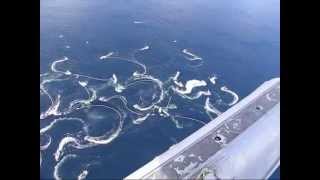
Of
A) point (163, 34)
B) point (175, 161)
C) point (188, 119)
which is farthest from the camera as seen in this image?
point (163, 34)

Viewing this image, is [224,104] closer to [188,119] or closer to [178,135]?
[188,119]

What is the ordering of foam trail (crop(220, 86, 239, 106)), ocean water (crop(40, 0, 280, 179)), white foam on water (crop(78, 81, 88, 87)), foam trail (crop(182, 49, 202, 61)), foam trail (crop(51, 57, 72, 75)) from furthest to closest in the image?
foam trail (crop(182, 49, 202, 61)) < foam trail (crop(51, 57, 72, 75)) < white foam on water (crop(78, 81, 88, 87)) < foam trail (crop(220, 86, 239, 106)) < ocean water (crop(40, 0, 280, 179))

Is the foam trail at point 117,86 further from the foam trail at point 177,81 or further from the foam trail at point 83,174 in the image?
the foam trail at point 83,174

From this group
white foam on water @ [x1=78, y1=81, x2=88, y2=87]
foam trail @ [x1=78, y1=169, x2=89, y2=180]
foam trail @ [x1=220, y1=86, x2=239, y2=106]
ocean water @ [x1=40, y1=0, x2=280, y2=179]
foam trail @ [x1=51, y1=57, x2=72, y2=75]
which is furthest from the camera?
foam trail @ [x1=51, y1=57, x2=72, y2=75]

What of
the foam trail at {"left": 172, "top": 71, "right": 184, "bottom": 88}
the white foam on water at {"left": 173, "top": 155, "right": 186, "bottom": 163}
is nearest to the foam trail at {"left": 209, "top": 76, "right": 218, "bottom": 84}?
the foam trail at {"left": 172, "top": 71, "right": 184, "bottom": 88}

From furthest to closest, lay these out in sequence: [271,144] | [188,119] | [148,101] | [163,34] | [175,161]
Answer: [163,34]
[148,101]
[188,119]
[271,144]
[175,161]

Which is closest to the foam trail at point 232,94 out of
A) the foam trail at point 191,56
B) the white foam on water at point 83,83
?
the foam trail at point 191,56

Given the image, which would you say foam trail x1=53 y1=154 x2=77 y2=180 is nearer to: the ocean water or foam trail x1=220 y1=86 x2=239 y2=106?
the ocean water

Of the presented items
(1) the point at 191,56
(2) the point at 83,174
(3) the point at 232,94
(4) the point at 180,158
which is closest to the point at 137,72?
(1) the point at 191,56
